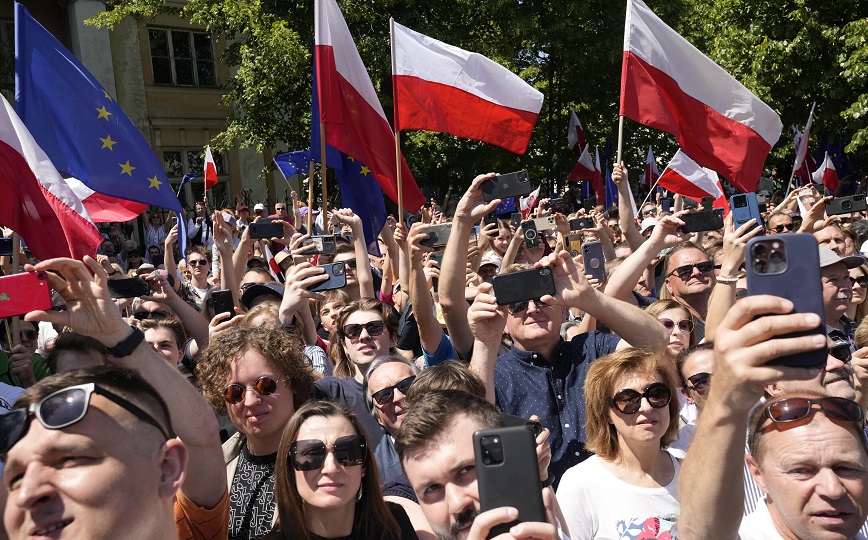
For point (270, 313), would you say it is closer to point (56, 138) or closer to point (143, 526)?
point (56, 138)

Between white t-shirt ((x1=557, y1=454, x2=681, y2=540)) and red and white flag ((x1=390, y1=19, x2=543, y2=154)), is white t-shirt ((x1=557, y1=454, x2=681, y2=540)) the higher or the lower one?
the lower one

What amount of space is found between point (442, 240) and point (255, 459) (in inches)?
74.8

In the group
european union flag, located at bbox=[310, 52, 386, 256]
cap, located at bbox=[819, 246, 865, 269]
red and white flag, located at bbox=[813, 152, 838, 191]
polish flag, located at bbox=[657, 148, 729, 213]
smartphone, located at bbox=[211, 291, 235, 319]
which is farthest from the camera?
red and white flag, located at bbox=[813, 152, 838, 191]

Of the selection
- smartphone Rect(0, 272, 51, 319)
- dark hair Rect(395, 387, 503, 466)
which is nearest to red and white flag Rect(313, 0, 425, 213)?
dark hair Rect(395, 387, 503, 466)

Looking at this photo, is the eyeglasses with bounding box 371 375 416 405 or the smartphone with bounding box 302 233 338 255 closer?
the eyeglasses with bounding box 371 375 416 405

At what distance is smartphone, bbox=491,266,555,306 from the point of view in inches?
130

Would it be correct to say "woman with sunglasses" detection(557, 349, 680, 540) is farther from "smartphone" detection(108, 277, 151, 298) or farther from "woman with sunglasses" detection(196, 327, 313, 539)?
"smartphone" detection(108, 277, 151, 298)

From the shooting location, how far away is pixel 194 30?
26906mm

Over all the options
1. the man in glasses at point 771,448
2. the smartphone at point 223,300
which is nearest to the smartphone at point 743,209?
the man in glasses at point 771,448

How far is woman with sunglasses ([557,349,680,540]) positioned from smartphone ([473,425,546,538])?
1.64m

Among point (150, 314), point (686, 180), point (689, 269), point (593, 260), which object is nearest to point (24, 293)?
point (150, 314)

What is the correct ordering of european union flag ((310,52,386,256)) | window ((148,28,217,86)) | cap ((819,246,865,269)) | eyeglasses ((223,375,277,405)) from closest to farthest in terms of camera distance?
eyeglasses ((223,375,277,405))
cap ((819,246,865,269))
european union flag ((310,52,386,256))
window ((148,28,217,86))

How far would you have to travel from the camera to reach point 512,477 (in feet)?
5.87

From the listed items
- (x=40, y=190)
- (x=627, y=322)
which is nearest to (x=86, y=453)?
(x=627, y=322)
